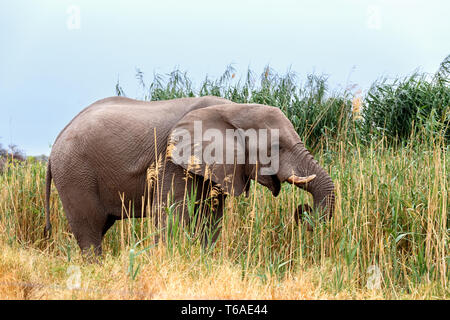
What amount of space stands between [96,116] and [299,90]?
15.6ft

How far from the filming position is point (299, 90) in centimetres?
871

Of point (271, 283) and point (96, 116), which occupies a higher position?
point (96, 116)

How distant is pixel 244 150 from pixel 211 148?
30 centimetres

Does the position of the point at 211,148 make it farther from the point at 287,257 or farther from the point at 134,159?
the point at 287,257

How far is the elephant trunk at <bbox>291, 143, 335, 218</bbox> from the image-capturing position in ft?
13.6

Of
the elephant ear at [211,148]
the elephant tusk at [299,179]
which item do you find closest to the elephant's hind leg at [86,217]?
the elephant ear at [211,148]

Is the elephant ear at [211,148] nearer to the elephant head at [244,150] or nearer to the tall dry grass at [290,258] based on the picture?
the elephant head at [244,150]

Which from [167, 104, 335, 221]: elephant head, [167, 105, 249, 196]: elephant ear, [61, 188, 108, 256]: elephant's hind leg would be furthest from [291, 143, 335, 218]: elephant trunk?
[61, 188, 108, 256]: elephant's hind leg

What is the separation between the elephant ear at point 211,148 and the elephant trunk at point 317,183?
1.71 feet

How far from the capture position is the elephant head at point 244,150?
418 centimetres

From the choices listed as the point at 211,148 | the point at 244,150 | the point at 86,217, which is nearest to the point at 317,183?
the point at 244,150
